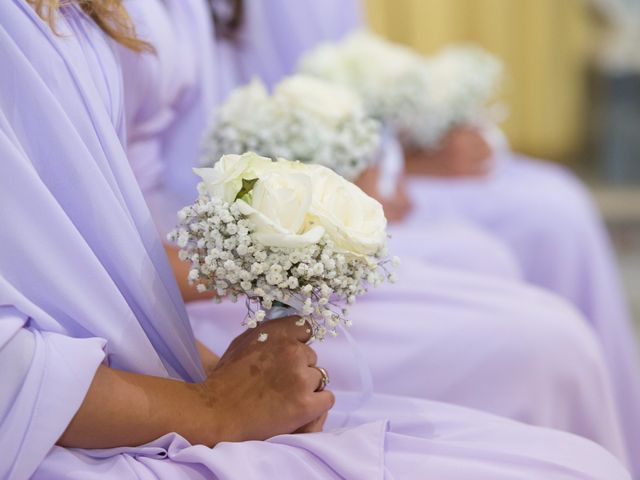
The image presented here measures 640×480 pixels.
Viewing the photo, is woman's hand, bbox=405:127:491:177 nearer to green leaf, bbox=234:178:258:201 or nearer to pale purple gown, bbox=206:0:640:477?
pale purple gown, bbox=206:0:640:477

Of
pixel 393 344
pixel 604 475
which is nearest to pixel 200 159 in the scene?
pixel 393 344

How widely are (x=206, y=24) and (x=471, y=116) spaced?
101 cm

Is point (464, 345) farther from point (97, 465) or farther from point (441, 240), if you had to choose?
point (97, 465)

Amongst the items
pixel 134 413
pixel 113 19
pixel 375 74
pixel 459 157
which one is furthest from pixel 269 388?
pixel 459 157

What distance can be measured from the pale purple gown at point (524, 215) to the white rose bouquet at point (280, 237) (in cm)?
110

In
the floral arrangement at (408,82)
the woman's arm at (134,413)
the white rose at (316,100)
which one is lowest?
the woman's arm at (134,413)

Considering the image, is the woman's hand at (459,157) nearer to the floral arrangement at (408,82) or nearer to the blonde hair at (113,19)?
the floral arrangement at (408,82)

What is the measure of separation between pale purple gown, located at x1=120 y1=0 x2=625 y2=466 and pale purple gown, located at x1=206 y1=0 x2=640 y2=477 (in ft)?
1.83

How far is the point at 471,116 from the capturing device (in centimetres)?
246

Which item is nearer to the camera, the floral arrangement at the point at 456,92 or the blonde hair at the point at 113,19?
the blonde hair at the point at 113,19

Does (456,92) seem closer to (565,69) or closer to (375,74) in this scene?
(375,74)

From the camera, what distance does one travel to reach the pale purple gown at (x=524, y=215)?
215 centimetres

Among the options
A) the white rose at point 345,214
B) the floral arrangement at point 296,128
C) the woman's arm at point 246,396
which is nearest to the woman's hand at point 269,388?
the woman's arm at point 246,396

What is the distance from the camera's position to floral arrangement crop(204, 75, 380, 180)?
146 centimetres
